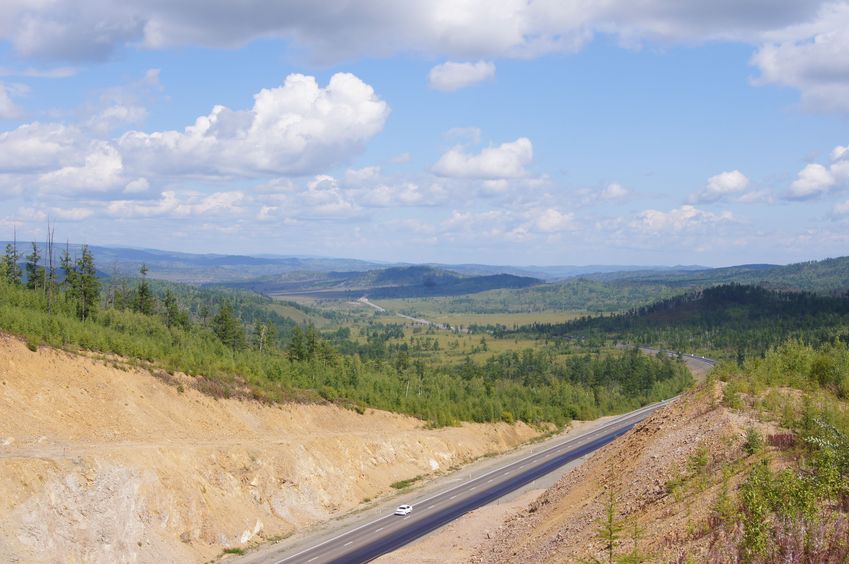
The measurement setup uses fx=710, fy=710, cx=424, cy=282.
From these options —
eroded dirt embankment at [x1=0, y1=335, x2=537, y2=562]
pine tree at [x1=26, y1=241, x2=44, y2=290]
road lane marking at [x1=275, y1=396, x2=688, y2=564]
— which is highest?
pine tree at [x1=26, y1=241, x2=44, y2=290]

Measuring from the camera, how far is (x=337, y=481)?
2894 inches

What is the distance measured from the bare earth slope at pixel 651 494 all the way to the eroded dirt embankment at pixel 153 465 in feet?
91.7

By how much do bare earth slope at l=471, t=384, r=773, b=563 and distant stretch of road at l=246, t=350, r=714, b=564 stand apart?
66.2 ft

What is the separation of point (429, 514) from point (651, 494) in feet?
136

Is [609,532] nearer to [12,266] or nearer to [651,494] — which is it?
[651,494]

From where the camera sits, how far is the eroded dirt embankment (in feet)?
157

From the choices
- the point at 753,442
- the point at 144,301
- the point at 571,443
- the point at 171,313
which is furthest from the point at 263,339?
the point at 753,442

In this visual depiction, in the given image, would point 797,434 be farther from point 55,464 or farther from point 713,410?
point 55,464

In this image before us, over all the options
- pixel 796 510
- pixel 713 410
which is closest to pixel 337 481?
pixel 713 410

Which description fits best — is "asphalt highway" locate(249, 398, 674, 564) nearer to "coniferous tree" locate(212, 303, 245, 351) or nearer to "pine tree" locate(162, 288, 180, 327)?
"coniferous tree" locate(212, 303, 245, 351)

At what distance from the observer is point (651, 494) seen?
28.6 metres

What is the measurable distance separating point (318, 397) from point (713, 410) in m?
66.7

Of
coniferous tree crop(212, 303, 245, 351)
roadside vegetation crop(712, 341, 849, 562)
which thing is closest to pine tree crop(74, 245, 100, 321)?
coniferous tree crop(212, 303, 245, 351)

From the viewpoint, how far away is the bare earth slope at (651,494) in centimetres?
2345
